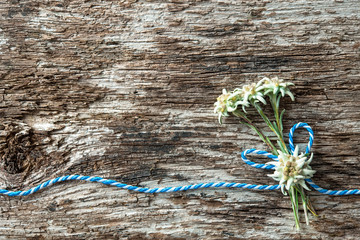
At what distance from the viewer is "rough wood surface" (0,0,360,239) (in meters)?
1.29

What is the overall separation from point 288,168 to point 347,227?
39 cm

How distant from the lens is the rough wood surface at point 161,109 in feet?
4.23

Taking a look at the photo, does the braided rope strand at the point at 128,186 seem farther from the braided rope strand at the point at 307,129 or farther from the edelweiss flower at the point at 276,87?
the edelweiss flower at the point at 276,87

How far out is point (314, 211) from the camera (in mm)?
1258

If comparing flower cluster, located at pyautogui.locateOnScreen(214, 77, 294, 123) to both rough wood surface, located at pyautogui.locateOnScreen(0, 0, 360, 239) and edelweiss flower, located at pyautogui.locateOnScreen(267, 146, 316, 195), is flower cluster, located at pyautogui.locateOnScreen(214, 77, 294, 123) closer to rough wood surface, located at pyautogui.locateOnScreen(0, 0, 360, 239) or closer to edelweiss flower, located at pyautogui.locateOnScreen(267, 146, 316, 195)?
rough wood surface, located at pyautogui.locateOnScreen(0, 0, 360, 239)

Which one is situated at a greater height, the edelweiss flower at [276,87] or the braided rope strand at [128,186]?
the edelweiss flower at [276,87]

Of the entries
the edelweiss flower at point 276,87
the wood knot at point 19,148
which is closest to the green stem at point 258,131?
the edelweiss flower at point 276,87

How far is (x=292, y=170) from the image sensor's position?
1.16 meters

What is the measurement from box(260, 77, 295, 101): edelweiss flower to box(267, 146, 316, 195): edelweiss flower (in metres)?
0.22

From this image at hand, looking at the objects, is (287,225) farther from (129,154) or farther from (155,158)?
(129,154)

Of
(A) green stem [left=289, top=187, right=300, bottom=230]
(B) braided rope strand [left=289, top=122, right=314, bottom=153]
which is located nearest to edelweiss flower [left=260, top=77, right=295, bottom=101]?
(B) braided rope strand [left=289, top=122, right=314, bottom=153]

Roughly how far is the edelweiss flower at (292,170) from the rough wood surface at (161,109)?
12cm

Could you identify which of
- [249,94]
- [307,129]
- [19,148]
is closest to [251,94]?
[249,94]

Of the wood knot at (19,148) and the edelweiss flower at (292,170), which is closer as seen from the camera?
the edelweiss flower at (292,170)
